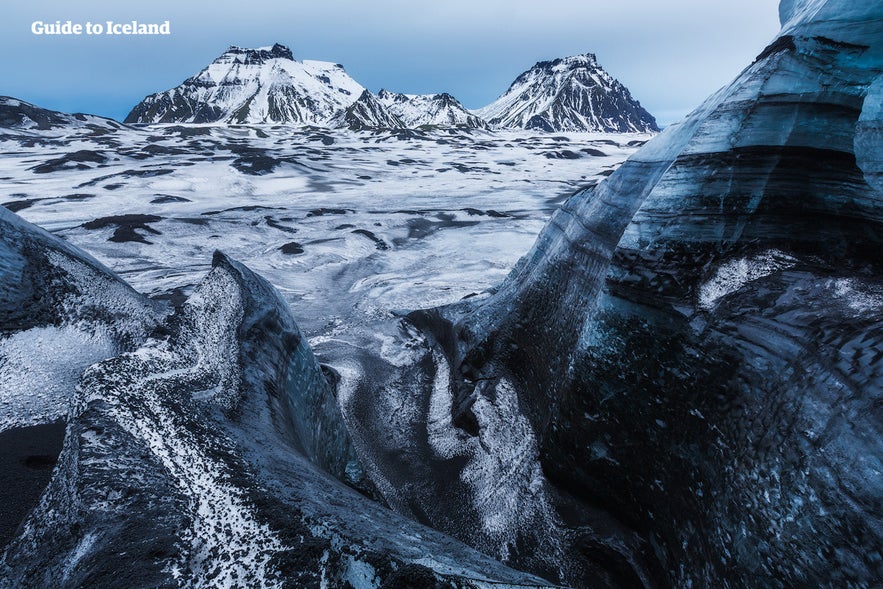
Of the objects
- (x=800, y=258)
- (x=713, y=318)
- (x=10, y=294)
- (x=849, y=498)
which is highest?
(x=800, y=258)

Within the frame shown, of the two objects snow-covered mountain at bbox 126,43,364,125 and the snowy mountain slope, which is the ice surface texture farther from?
snow-covered mountain at bbox 126,43,364,125

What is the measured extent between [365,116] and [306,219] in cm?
12530

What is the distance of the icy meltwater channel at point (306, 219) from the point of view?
402 inches

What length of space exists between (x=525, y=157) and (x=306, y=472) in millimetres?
46941

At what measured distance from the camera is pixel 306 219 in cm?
1627

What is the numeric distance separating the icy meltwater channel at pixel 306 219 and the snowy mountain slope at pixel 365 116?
309ft

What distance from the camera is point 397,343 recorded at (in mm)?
7543

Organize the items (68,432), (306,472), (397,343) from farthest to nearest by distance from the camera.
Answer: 1. (397,343)
2. (306,472)
3. (68,432)

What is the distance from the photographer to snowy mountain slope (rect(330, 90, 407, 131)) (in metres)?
124

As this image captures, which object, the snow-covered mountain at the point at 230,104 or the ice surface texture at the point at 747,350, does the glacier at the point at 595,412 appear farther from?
the snow-covered mountain at the point at 230,104

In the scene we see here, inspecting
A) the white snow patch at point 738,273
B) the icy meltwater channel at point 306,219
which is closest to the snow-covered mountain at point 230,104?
the icy meltwater channel at point 306,219

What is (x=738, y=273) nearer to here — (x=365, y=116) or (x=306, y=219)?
(x=306, y=219)

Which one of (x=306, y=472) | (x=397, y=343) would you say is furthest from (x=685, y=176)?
(x=397, y=343)

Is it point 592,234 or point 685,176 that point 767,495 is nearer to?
point 685,176
